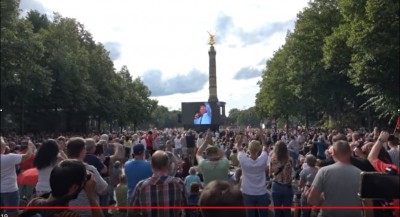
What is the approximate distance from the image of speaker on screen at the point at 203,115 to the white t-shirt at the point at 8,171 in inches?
2928

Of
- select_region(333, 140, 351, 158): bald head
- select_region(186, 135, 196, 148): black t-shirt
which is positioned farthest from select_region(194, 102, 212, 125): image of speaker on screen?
select_region(333, 140, 351, 158): bald head

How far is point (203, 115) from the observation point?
8431cm

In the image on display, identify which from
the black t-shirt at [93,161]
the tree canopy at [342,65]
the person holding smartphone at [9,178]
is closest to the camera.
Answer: the black t-shirt at [93,161]

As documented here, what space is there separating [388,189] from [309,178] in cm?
584

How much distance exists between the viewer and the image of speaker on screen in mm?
84000

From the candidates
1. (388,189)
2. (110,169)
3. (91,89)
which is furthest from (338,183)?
(91,89)

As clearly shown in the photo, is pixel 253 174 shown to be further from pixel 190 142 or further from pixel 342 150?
pixel 190 142

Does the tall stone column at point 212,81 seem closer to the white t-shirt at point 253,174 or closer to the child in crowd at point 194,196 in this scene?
the child in crowd at point 194,196

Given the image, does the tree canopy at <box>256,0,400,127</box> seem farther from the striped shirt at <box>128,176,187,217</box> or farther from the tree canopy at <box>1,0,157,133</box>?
the striped shirt at <box>128,176,187,217</box>

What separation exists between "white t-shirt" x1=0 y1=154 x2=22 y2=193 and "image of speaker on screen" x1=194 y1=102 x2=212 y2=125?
244 feet

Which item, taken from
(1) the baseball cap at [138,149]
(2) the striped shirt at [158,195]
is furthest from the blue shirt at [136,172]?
Result: (2) the striped shirt at [158,195]

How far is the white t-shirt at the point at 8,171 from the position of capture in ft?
30.2

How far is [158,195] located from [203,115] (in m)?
78.0

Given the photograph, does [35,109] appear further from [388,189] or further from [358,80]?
[388,189]
